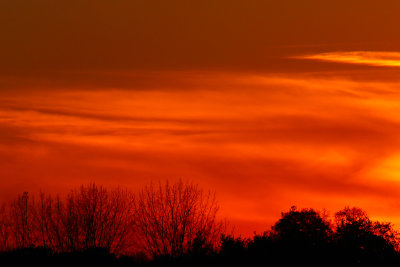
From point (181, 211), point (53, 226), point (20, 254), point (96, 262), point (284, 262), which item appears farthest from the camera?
point (53, 226)

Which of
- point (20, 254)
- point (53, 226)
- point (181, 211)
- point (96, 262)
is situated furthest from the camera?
point (53, 226)

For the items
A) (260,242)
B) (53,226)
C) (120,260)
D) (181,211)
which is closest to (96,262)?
(120,260)

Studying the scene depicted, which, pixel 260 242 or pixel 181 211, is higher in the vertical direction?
pixel 181 211

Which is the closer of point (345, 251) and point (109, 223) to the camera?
point (345, 251)

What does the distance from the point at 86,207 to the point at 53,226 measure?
4394 millimetres

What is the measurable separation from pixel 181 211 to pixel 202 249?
2398 centimetres

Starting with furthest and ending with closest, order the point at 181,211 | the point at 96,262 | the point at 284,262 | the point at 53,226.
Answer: the point at 53,226 → the point at 181,211 → the point at 96,262 → the point at 284,262

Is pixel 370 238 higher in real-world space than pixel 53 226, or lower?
lower

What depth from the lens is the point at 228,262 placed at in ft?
159

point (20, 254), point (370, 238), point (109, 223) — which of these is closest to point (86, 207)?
point (109, 223)

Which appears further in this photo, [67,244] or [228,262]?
[67,244]

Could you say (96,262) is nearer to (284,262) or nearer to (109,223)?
(284,262)

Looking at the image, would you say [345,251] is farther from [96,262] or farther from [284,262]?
[96,262]

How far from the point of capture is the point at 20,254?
180 ft
